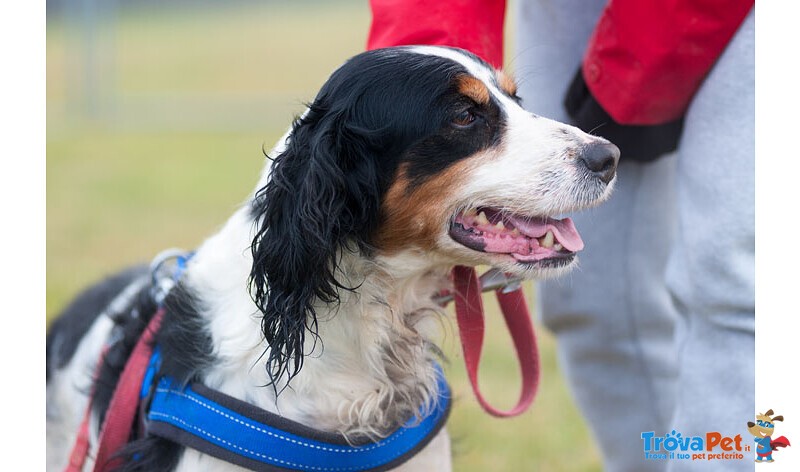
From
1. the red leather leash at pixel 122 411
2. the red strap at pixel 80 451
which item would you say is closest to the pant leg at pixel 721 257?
the red leather leash at pixel 122 411

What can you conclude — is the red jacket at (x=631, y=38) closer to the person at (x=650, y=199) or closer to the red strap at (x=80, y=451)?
the person at (x=650, y=199)

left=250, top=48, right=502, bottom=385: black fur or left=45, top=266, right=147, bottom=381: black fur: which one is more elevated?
left=250, top=48, right=502, bottom=385: black fur

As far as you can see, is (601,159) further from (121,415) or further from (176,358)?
(121,415)

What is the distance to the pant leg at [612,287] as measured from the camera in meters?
3.29

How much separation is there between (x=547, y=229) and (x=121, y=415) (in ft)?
4.05

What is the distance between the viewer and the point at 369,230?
2520mm

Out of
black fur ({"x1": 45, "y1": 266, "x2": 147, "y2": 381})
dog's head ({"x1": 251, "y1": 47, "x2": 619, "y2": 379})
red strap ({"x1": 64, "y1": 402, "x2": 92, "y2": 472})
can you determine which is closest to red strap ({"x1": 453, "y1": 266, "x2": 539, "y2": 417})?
dog's head ({"x1": 251, "y1": 47, "x2": 619, "y2": 379})

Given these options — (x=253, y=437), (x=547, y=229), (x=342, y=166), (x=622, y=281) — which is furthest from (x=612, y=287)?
(x=253, y=437)

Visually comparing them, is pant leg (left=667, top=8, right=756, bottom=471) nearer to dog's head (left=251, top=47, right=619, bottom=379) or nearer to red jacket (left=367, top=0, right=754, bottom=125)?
red jacket (left=367, top=0, right=754, bottom=125)

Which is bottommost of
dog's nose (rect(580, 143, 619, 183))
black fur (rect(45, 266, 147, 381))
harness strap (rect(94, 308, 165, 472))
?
black fur (rect(45, 266, 147, 381))

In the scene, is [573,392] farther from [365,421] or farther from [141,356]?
[141,356]

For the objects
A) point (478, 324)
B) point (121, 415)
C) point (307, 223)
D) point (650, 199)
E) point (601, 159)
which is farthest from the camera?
point (650, 199)

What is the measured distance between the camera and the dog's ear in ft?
7.86

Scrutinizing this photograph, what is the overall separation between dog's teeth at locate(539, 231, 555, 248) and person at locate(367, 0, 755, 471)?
14.9 inches
